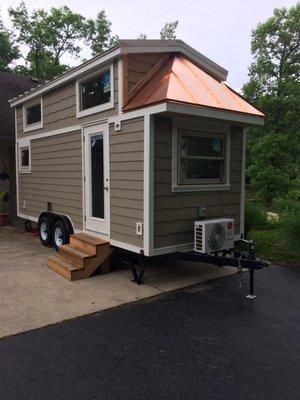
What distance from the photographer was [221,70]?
6426mm

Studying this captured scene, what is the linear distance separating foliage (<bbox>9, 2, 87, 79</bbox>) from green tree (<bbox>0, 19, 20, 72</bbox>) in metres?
0.87

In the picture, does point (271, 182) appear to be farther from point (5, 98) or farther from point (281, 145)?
point (5, 98)

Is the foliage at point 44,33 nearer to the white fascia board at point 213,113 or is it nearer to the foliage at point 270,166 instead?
the foliage at point 270,166

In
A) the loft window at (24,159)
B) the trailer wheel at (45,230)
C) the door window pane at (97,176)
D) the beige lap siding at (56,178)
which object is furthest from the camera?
the loft window at (24,159)

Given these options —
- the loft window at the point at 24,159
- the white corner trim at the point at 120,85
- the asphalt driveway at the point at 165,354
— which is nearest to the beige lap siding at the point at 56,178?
the loft window at the point at 24,159

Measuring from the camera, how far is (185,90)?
497 cm

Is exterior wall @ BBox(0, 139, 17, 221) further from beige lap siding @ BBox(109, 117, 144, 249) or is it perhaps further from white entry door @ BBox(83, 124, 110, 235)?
beige lap siding @ BBox(109, 117, 144, 249)

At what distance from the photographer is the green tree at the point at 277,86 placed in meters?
18.6

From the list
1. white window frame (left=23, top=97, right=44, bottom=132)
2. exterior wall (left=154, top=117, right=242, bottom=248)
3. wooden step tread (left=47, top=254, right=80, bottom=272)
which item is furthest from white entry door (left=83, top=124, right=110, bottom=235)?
white window frame (left=23, top=97, right=44, bottom=132)

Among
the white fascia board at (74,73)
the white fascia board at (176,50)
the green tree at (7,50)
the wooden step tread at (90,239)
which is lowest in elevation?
the wooden step tread at (90,239)

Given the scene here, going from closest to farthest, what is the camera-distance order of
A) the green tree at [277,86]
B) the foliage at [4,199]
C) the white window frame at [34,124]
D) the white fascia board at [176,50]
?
the white fascia board at [176,50] → the white window frame at [34,124] → the foliage at [4,199] → the green tree at [277,86]

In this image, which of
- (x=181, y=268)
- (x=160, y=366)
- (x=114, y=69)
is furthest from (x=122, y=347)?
(x=114, y=69)

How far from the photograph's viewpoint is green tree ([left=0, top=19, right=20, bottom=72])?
25391 millimetres

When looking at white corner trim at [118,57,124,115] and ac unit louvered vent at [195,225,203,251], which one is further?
white corner trim at [118,57,124,115]
